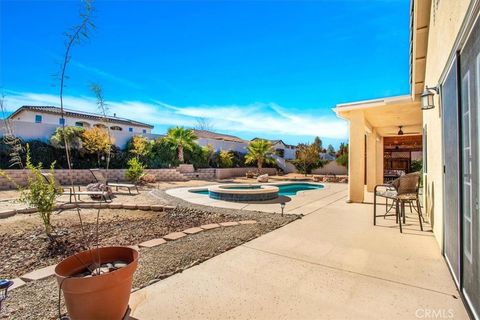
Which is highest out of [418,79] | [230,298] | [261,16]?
[261,16]

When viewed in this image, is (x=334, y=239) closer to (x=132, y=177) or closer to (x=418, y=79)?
(x=418, y=79)

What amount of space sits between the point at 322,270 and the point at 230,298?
139 cm

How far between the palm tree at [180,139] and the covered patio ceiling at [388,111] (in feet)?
48.0

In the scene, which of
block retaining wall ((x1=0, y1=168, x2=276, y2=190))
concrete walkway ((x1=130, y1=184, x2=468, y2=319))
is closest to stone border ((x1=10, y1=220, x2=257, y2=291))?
concrete walkway ((x1=130, y1=184, x2=468, y2=319))

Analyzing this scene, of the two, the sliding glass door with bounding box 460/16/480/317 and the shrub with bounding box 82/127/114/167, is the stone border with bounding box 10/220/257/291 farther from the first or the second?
the shrub with bounding box 82/127/114/167

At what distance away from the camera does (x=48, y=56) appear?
2836mm

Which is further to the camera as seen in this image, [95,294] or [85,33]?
[85,33]

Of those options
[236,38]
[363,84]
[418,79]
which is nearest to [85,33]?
[418,79]

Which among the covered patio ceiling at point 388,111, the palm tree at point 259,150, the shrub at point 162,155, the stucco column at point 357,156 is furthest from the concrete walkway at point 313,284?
the palm tree at point 259,150

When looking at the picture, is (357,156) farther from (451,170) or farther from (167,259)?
(167,259)

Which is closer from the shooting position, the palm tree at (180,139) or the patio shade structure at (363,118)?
the patio shade structure at (363,118)

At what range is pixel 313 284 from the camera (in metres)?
3.01

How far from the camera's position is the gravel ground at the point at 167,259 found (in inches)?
101

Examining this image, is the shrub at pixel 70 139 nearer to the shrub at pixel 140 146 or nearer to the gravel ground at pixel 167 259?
the shrub at pixel 140 146
